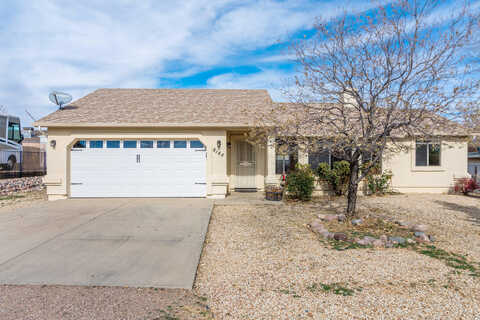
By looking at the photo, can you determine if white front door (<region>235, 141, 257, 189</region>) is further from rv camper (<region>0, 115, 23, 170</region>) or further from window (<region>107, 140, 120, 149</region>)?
→ rv camper (<region>0, 115, 23, 170</region>)

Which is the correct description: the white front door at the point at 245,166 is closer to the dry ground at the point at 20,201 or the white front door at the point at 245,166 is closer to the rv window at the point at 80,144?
the rv window at the point at 80,144

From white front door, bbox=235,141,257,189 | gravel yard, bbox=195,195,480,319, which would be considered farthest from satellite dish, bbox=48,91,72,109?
gravel yard, bbox=195,195,480,319

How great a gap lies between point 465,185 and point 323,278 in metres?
11.2

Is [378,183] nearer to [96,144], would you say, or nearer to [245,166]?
[245,166]

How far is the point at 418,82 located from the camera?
6.01 meters

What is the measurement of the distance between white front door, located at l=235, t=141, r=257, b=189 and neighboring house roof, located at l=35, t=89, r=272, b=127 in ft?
5.45

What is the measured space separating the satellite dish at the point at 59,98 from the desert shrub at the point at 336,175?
10574 millimetres

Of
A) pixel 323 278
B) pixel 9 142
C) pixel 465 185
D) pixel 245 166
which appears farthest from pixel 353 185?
pixel 9 142

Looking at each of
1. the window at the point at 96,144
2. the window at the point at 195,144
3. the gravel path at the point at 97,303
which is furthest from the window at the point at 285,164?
the gravel path at the point at 97,303

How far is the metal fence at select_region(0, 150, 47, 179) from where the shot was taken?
17062mm

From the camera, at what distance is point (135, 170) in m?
9.90

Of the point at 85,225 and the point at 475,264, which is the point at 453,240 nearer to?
the point at 475,264

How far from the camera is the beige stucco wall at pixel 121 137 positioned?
969cm

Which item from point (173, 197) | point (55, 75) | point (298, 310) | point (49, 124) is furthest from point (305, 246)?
point (55, 75)
